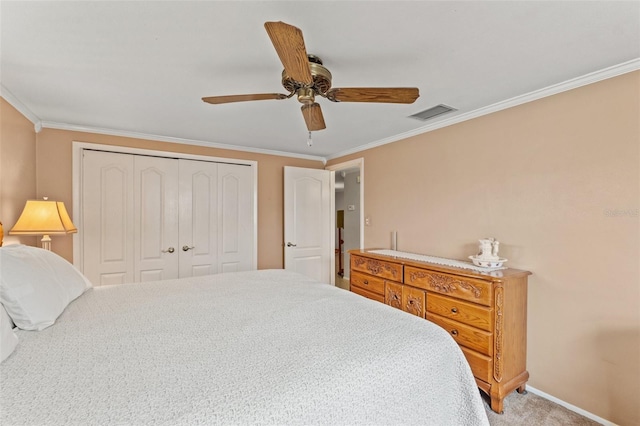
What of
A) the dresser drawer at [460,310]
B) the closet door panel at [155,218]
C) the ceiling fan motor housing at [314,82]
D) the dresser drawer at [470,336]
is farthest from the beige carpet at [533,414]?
the closet door panel at [155,218]

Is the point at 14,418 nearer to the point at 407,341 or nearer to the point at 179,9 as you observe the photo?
the point at 407,341

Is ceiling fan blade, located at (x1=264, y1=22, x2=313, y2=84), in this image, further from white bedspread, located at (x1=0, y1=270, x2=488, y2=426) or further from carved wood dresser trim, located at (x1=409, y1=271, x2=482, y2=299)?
carved wood dresser trim, located at (x1=409, y1=271, x2=482, y2=299)

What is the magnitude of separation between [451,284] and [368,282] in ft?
3.22

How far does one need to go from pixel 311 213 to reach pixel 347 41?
298cm

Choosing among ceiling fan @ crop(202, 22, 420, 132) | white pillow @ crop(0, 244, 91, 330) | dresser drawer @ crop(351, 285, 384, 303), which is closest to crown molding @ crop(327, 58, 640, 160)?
ceiling fan @ crop(202, 22, 420, 132)

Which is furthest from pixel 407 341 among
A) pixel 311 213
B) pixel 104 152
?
pixel 104 152

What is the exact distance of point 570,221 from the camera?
2.05 metres

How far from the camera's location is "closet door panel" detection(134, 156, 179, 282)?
3.35 meters

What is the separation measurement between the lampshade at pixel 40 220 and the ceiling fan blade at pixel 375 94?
2.50 m

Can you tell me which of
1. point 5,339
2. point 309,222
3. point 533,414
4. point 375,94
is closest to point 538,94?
point 375,94

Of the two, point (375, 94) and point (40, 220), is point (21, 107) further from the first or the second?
point (375, 94)

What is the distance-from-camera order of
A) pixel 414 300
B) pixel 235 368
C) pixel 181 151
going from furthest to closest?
pixel 181 151
pixel 414 300
pixel 235 368

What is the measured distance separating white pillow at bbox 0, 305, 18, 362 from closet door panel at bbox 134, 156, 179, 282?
2449 millimetres

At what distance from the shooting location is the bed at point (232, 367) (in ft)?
2.68
